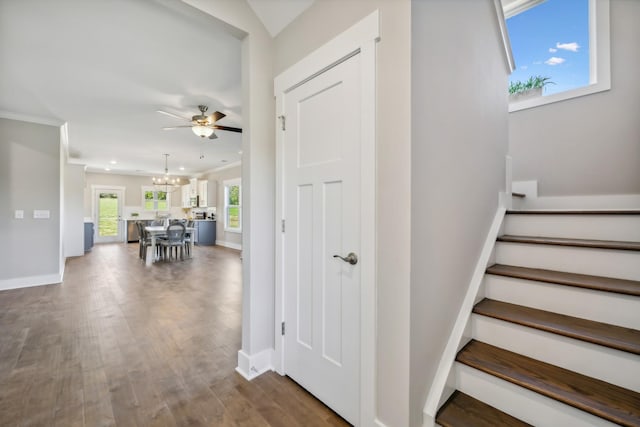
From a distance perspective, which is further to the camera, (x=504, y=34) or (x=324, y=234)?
(x=504, y=34)

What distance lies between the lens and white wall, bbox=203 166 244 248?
8.99 metres

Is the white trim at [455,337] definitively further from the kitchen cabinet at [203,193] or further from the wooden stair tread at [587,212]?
the kitchen cabinet at [203,193]

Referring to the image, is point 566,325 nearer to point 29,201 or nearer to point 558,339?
point 558,339

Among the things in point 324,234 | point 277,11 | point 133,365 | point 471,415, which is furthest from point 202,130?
point 471,415

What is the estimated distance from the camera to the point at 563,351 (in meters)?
1.36

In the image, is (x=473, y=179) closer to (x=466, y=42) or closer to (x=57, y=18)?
(x=466, y=42)

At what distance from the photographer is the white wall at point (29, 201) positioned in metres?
4.25

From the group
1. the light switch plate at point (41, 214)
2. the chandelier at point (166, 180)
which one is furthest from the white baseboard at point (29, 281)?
the chandelier at point (166, 180)

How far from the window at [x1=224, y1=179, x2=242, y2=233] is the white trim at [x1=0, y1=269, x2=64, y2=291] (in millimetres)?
4642

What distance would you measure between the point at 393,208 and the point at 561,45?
3565mm

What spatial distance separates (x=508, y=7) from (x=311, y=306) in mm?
4145

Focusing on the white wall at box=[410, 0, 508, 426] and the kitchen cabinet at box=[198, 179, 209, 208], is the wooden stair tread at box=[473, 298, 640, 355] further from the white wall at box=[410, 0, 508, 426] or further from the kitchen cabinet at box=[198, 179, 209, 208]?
the kitchen cabinet at box=[198, 179, 209, 208]

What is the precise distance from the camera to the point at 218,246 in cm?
952

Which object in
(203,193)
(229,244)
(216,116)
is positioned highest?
(216,116)
